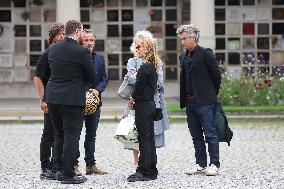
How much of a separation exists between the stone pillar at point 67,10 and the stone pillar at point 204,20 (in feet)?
10.9

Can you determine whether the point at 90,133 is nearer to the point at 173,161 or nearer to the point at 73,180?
the point at 73,180

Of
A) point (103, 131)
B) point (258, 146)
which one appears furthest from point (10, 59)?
point (258, 146)

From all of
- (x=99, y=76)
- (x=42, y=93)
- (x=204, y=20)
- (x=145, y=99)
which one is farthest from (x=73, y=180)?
(x=204, y=20)

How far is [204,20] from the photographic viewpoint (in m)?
27.0

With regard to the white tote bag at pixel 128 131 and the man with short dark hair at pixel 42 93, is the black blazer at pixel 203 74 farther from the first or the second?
the man with short dark hair at pixel 42 93

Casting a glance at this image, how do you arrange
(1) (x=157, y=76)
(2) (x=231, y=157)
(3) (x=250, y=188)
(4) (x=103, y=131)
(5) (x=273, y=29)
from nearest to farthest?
(3) (x=250, y=188)
(1) (x=157, y=76)
(2) (x=231, y=157)
(4) (x=103, y=131)
(5) (x=273, y=29)

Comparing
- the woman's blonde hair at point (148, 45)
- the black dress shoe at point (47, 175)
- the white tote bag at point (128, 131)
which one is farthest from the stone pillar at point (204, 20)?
the black dress shoe at point (47, 175)

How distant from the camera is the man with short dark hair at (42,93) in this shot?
1155 cm

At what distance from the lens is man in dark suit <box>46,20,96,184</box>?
11.0 metres

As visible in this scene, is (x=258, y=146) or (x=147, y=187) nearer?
(x=147, y=187)

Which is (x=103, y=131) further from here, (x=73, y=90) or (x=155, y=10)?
(x=155, y=10)

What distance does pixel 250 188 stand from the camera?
10664 millimetres

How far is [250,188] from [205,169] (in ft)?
5.18

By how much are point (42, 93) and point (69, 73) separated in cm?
74
